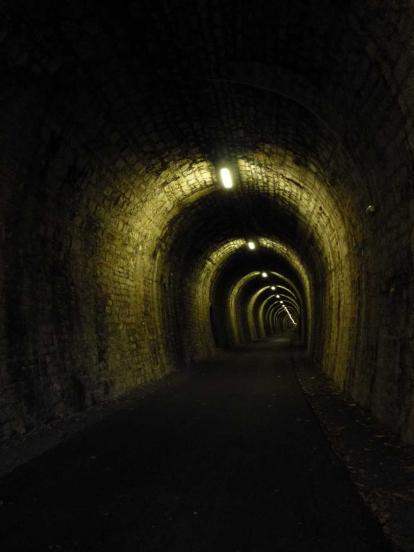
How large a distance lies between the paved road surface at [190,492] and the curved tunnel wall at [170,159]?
1.47 m

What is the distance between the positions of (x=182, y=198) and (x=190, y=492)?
36.6 feet

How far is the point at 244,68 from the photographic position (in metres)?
7.93

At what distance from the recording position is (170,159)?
12047 millimetres

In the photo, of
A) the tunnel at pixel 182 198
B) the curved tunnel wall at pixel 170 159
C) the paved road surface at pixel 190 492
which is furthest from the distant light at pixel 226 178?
the paved road surface at pixel 190 492

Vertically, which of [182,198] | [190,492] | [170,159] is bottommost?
[190,492]

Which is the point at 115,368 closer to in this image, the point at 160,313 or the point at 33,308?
the point at 33,308

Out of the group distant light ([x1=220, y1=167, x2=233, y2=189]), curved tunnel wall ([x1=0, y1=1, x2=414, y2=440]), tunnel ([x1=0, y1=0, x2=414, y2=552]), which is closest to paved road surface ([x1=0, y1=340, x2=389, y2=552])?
tunnel ([x1=0, y1=0, x2=414, y2=552])

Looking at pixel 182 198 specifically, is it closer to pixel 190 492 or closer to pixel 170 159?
pixel 170 159

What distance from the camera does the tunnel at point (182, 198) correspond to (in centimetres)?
546

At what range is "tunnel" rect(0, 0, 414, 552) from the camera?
5.46 m

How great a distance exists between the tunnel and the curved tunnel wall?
0.04m

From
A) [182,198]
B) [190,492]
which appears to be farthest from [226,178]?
[190,492]

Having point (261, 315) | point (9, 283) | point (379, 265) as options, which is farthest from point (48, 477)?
point (261, 315)

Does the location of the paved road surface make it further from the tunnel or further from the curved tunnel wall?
the curved tunnel wall
